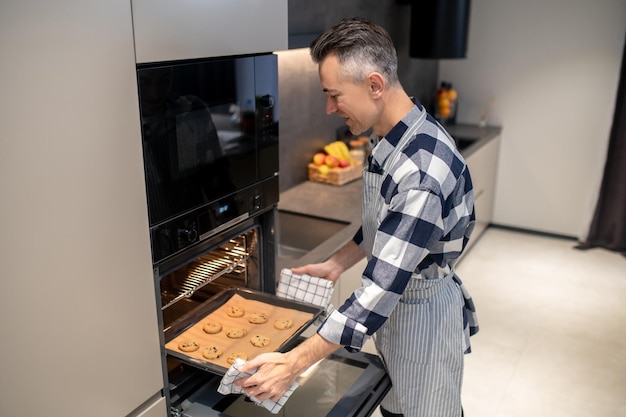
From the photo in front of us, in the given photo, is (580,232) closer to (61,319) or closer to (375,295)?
(375,295)

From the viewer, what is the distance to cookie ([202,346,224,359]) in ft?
4.45

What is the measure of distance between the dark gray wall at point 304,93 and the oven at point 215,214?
3.55 ft

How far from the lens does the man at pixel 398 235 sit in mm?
1153

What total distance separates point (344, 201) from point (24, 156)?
1884 mm

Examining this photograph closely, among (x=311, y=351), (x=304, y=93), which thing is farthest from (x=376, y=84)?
(x=304, y=93)

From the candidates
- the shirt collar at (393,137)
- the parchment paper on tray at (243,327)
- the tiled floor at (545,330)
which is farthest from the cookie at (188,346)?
the tiled floor at (545,330)

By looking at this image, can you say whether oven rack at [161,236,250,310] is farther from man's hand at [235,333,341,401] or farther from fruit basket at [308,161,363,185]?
fruit basket at [308,161,363,185]

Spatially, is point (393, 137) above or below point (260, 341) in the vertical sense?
above

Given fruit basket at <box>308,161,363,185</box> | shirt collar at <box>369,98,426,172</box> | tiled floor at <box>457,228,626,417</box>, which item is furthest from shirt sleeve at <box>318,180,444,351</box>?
fruit basket at <box>308,161,363,185</box>

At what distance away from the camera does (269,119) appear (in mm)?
1429

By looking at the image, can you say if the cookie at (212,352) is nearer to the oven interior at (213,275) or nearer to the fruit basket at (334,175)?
the oven interior at (213,275)

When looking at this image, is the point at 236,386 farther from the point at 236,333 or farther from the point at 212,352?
the point at 236,333

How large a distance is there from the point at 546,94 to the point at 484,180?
2.40 ft

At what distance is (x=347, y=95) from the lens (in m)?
1.21
